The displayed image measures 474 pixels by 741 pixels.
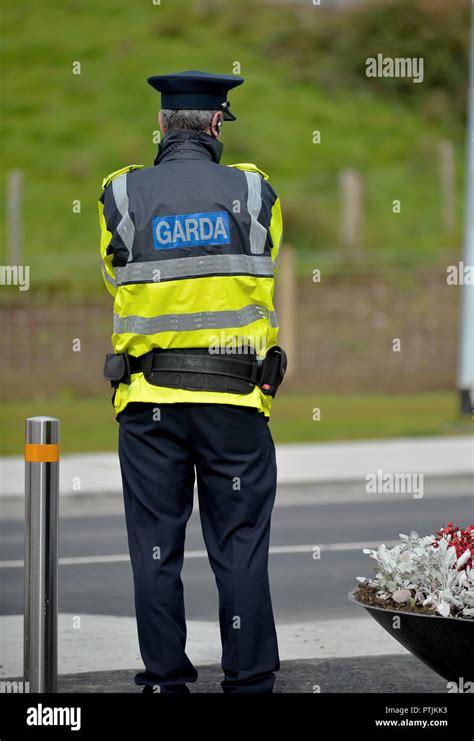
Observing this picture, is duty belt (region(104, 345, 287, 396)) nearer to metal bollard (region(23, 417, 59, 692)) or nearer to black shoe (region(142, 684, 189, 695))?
metal bollard (region(23, 417, 59, 692))

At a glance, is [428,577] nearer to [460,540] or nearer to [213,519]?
[460,540]

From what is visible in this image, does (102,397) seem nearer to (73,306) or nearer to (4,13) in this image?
(73,306)

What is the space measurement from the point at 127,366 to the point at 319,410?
13.7m

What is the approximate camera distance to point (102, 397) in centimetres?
2061

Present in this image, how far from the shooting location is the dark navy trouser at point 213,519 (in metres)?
5.23

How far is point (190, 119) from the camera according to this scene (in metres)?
5.36

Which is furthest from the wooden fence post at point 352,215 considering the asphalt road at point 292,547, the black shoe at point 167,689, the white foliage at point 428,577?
the black shoe at point 167,689

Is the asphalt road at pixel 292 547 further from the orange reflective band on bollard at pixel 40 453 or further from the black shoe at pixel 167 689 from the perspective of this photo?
the orange reflective band on bollard at pixel 40 453

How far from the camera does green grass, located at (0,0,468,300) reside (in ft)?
98.1

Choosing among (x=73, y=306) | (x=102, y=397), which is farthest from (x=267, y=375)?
(x=73, y=306)

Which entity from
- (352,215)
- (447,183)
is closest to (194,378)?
(352,215)

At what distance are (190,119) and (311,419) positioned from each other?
489 inches

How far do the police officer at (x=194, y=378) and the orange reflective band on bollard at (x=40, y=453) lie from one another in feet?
0.82

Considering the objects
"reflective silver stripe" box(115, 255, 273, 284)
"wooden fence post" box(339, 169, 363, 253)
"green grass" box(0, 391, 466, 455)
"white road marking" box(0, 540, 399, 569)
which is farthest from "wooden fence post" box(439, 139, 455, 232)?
"reflective silver stripe" box(115, 255, 273, 284)
